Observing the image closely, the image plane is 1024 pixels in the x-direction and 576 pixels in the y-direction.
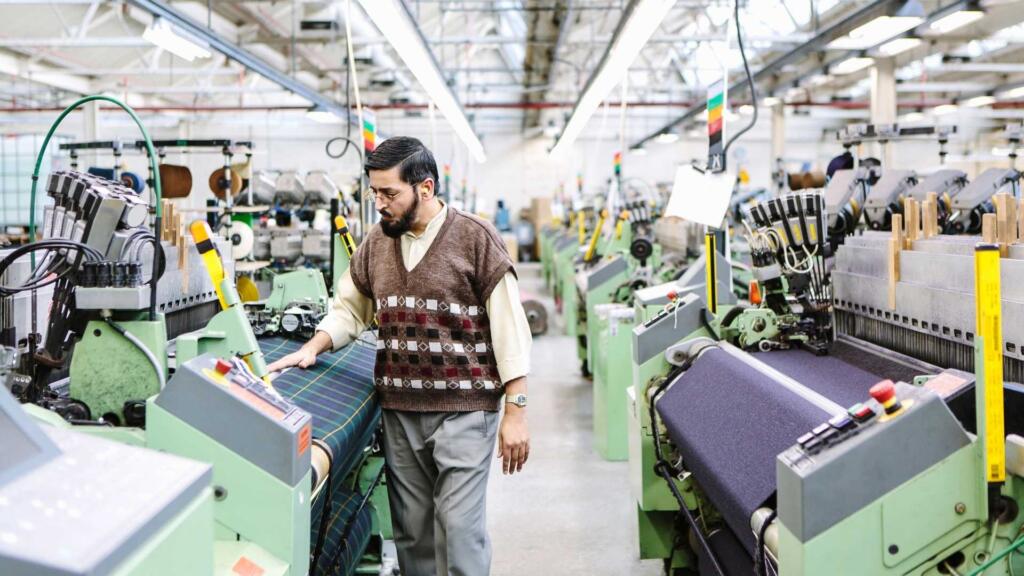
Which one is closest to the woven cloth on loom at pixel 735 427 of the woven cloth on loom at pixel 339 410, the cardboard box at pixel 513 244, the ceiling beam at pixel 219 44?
the woven cloth on loom at pixel 339 410

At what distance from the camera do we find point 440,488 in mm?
2178

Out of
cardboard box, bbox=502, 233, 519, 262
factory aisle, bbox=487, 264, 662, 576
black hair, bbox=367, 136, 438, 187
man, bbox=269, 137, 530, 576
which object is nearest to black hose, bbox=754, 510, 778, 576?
man, bbox=269, 137, 530, 576

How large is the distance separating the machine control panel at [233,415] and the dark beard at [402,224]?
80 cm

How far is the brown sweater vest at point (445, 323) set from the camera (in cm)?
215

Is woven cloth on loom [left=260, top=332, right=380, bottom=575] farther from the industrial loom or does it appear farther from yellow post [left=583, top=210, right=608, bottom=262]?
yellow post [left=583, top=210, right=608, bottom=262]

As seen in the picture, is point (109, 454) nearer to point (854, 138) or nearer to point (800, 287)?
point (800, 287)

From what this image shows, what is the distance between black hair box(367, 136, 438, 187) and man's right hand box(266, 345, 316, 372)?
0.49 meters

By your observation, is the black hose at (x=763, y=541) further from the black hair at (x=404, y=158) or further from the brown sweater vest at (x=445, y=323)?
the black hair at (x=404, y=158)

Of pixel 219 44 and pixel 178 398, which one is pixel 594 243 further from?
pixel 178 398

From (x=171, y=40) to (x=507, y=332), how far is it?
14.1 ft

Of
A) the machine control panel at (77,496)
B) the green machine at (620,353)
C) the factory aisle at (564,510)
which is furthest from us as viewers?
the green machine at (620,353)

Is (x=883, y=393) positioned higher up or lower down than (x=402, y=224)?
lower down

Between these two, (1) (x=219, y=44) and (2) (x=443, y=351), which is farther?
(1) (x=219, y=44)

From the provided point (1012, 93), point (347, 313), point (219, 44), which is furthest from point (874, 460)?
point (1012, 93)
